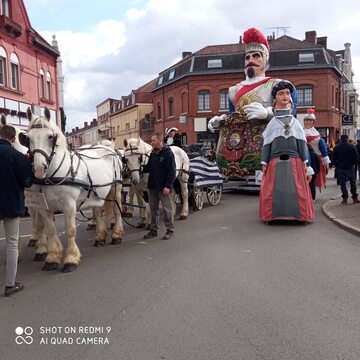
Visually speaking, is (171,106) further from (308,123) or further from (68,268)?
(68,268)

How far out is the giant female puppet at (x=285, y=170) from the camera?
27.6ft

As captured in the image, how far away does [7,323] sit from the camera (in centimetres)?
Answer: 409

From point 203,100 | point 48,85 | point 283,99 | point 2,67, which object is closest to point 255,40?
point 283,99

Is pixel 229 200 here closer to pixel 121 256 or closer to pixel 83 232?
pixel 83 232

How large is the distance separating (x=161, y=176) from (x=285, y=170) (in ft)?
8.60

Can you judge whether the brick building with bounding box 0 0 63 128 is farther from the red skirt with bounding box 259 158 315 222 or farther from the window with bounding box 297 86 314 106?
the window with bounding box 297 86 314 106

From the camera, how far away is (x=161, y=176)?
25.3ft

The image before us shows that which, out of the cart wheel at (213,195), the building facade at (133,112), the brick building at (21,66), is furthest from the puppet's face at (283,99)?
the building facade at (133,112)

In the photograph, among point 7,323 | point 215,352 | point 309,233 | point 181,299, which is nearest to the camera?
point 215,352

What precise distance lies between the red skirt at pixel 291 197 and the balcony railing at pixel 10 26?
61.4 feet

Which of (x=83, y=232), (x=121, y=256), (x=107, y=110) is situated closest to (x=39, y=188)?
(x=121, y=256)

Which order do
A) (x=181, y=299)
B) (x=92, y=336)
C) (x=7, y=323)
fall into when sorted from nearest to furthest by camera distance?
(x=92, y=336) → (x=7, y=323) → (x=181, y=299)

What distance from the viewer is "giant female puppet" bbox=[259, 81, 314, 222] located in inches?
331

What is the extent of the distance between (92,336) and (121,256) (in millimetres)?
2788
